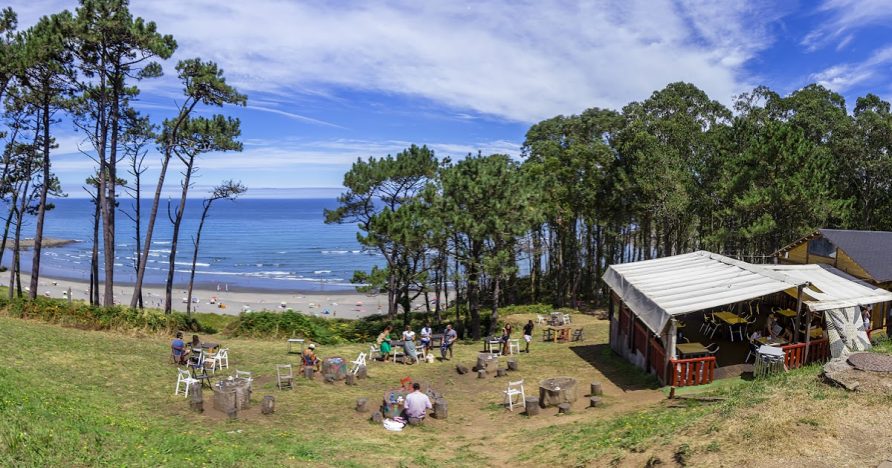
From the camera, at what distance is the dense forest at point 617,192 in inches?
936

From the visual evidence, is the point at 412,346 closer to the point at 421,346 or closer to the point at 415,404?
the point at 421,346

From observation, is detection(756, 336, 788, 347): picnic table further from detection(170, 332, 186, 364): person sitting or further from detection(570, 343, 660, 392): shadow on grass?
detection(170, 332, 186, 364): person sitting

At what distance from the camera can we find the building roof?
1850 cm

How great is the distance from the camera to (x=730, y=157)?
29750mm

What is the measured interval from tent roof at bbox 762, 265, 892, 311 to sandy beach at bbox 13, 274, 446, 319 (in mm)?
31623

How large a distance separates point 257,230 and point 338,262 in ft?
200

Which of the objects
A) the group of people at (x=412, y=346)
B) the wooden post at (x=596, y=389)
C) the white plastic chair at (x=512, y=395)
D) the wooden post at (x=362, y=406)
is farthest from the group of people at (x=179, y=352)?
the wooden post at (x=596, y=389)

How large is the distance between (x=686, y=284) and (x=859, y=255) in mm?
8793

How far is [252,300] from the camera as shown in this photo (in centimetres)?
5062

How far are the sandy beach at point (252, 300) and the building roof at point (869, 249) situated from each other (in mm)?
31675

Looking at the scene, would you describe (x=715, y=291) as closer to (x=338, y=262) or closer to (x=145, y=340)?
(x=145, y=340)

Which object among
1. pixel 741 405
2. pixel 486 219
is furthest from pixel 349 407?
pixel 486 219

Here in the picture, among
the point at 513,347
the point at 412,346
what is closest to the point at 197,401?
the point at 412,346

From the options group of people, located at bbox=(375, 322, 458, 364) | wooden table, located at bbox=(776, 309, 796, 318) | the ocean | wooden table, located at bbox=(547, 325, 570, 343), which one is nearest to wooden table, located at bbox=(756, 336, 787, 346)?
wooden table, located at bbox=(776, 309, 796, 318)
